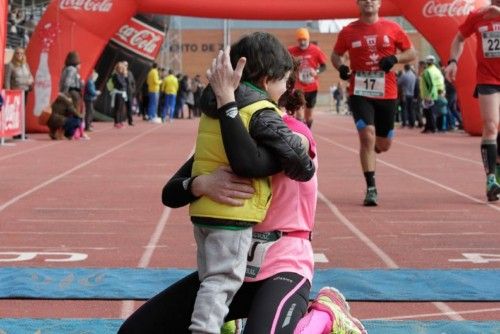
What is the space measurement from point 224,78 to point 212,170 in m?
0.35

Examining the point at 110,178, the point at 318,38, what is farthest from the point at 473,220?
the point at 318,38

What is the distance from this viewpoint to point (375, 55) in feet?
36.4

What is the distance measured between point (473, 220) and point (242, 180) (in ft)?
20.0

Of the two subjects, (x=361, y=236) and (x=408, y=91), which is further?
(x=408, y=91)

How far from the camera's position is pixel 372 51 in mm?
11109

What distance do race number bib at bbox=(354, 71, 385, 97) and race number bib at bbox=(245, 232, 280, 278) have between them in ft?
22.5

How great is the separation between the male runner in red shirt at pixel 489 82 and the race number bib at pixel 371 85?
2.01ft

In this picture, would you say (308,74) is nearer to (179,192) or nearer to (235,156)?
(179,192)

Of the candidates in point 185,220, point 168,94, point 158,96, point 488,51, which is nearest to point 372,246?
point 185,220

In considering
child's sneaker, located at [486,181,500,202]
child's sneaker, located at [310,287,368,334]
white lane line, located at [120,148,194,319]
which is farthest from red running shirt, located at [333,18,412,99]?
child's sneaker, located at [310,287,368,334]

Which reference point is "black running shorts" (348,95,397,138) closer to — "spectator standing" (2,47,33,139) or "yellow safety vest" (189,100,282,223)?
"yellow safety vest" (189,100,282,223)

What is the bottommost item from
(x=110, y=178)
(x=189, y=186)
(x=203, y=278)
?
(x=110, y=178)

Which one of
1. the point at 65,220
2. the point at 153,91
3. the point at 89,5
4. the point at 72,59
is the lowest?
the point at 153,91

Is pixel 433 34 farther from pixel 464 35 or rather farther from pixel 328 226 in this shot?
pixel 328 226
